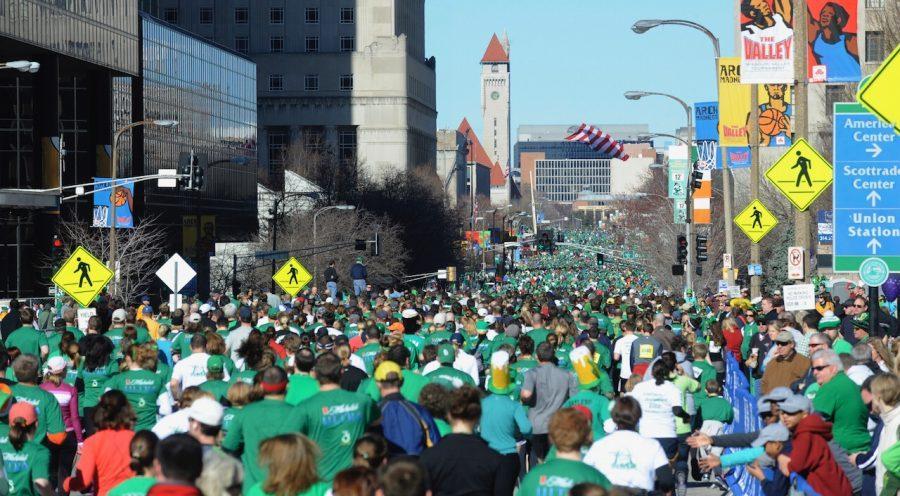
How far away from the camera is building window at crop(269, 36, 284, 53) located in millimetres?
144500

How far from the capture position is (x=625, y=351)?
792 inches

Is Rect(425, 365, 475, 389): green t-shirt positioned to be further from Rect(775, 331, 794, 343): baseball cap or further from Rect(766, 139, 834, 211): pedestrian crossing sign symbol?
Rect(766, 139, 834, 211): pedestrian crossing sign symbol

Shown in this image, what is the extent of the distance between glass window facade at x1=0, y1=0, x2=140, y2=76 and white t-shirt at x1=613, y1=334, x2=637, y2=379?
140 feet

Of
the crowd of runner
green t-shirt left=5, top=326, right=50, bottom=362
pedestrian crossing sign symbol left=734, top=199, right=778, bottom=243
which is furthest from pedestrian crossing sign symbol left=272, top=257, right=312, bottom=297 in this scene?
green t-shirt left=5, top=326, right=50, bottom=362

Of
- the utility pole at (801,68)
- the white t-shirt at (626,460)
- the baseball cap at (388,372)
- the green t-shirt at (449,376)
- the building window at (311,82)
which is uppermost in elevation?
the building window at (311,82)

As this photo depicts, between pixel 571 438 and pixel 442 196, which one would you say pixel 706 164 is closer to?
pixel 571 438

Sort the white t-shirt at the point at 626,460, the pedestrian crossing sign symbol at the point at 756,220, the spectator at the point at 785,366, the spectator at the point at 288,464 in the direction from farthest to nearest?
the pedestrian crossing sign symbol at the point at 756,220 → the spectator at the point at 785,366 → the white t-shirt at the point at 626,460 → the spectator at the point at 288,464

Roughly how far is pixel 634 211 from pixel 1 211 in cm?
6258

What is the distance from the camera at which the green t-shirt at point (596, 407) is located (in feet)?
44.8

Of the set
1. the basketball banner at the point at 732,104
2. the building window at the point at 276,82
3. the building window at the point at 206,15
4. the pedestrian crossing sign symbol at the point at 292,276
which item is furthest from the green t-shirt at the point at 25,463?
the building window at the point at 206,15

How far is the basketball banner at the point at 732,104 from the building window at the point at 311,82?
109860 mm

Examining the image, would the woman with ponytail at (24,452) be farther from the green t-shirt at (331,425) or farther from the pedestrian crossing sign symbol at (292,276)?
the pedestrian crossing sign symbol at (292,276)

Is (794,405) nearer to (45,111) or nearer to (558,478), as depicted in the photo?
(558,478)

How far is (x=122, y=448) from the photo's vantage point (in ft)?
32.9
